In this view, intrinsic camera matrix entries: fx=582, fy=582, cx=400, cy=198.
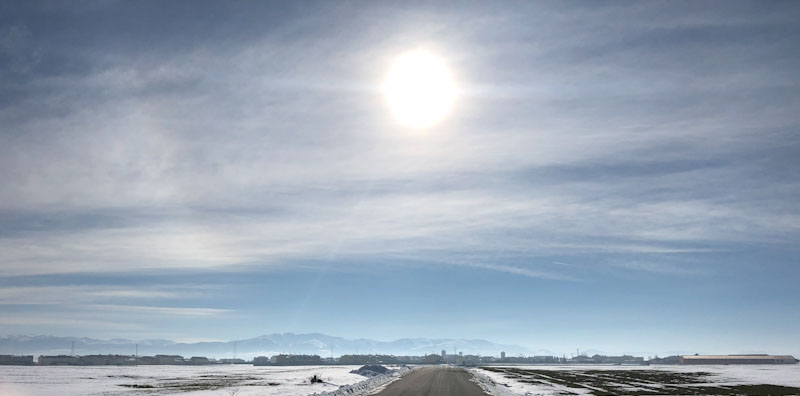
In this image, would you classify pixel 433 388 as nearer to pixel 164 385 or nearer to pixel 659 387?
pixel 659 387

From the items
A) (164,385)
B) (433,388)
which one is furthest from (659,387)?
(164,385)

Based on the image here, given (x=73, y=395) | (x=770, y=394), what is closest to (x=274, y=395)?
(x=73, y=395)

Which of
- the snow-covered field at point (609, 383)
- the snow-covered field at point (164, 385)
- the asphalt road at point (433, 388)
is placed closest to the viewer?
the asphalt road at point (433, 388)

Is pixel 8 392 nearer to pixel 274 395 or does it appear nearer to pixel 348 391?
pixel 274 395

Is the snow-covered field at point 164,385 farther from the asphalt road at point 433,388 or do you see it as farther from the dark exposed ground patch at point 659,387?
the dark exposed ground patch at point 659,387

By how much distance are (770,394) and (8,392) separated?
82.4 metres

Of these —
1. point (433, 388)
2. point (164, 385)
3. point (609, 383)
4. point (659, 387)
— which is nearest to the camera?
point (433, 388)

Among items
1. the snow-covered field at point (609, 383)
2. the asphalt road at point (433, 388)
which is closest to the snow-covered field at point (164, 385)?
the asphalt road at point (433, 388)

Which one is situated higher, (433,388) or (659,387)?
(433,388)

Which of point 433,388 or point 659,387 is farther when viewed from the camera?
point 659,387

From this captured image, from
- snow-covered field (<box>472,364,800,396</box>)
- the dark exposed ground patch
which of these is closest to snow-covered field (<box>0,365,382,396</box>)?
snow-covered field (<box>472,364,800,396</box>)

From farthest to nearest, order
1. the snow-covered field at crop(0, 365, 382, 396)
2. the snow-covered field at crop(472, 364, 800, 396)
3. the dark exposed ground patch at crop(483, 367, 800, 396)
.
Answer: the snow-covered field at crop(472, 364, 800, 396) < the snow-covered field at crop(0, 365, 382, 396) < the dark exposed ground patch at crop(483, 367, 800, 396)

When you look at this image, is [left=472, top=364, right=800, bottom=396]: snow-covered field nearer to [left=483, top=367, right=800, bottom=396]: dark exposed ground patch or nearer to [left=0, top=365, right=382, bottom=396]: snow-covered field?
[left=483, top=367, right=800, bottom=396]: dark exposed ground patch

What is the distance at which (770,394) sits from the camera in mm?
61062
